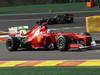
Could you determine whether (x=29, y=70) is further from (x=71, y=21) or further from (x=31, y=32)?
(x=71, y=21)

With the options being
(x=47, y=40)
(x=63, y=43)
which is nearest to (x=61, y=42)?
(x=63, y=43)

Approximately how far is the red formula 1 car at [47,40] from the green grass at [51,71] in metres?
3.41

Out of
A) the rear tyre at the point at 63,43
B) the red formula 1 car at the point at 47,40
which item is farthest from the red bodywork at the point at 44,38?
the rear tyre at the point at 63,43

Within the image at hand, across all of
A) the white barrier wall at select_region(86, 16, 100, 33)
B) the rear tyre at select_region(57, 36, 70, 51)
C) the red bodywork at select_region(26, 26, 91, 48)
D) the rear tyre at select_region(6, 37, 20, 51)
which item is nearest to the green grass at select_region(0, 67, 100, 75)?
the rear tyre at select_region(57, 36, 70, 51)

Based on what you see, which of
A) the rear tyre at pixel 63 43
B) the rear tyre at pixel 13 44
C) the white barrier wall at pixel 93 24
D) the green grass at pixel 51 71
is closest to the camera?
the green grass at pixel 51 71

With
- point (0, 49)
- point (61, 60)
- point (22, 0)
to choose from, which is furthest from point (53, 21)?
point (22, 0)

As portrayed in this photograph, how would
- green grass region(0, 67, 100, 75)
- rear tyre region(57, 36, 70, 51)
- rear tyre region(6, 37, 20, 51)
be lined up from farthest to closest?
rear tyre region(6, 37, 20, 51)
rear tyre region(57, 36, 70, 51)
green grass region(0, 67, 100, 75)

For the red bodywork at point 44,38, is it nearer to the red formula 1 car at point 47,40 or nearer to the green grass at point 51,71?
the red formula 1 car at point 47,40

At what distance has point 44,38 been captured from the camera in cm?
1273

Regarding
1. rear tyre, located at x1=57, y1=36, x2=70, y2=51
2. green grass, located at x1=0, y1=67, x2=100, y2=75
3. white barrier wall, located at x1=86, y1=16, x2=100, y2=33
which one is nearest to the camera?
green grass, located at x1=0, y1=67, x2=100, y2=75

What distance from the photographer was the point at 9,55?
40.3 feet

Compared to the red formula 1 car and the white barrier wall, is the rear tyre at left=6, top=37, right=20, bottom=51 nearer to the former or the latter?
the red formula 1 car

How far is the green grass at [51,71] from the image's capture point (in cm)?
803

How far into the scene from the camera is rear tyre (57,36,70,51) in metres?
12.1
